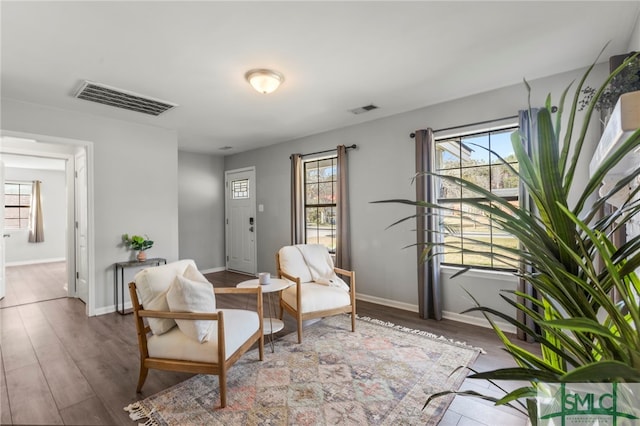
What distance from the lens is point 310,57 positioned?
251 centimetres

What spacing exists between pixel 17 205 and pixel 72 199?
501cm

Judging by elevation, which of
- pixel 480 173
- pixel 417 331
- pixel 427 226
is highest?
pixel 480 173

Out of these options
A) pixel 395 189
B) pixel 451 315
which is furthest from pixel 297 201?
pixel 451 315

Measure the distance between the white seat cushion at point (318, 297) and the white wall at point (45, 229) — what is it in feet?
24.3

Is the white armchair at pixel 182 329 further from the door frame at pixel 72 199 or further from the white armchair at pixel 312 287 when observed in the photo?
the door frame at pixel 72 199

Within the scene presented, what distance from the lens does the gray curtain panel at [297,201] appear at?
5008 millimetres

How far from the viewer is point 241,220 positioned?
20.5 feet

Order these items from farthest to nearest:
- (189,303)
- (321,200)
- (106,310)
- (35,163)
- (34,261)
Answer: (34,261) → (35,163) → (321,200) → (106,310) → (189,303)

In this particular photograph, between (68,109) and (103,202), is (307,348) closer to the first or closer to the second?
(103,202)

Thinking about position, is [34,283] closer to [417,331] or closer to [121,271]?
[121,271]

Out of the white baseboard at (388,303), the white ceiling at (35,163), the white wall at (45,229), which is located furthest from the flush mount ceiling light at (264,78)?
the white wall at (45,229)

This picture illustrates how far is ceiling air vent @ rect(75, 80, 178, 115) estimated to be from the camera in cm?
302

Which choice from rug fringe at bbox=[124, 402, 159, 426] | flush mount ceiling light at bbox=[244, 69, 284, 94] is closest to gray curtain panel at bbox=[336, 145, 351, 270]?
flush mount ceiling light at bbox=[244, 69, 284, 94]

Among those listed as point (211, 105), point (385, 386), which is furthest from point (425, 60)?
point (385, 386)
